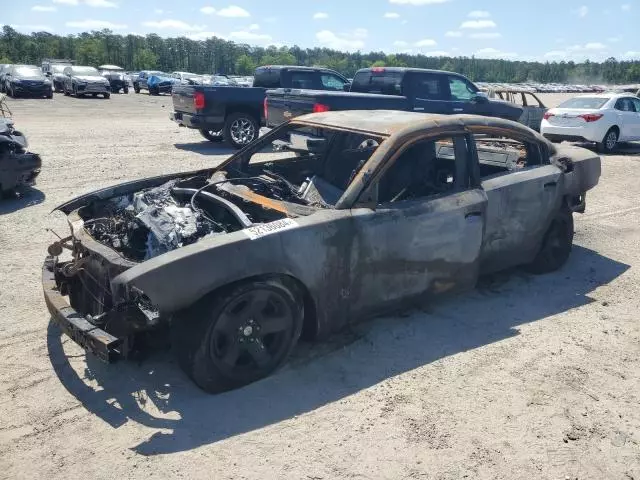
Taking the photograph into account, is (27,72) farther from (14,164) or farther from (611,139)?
(611,139)

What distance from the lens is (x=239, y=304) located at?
3.34 metres

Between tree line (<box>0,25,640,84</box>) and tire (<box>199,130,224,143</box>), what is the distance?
162 feet

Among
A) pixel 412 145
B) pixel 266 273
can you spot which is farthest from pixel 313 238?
pixel 412 145

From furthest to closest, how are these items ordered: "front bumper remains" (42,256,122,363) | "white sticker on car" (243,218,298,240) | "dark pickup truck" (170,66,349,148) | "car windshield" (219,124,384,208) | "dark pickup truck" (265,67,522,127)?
"dark pickup truck" (170,66,349,148) → "dark pickup truck" (265,67,522,127) → "car windshield" (219,124,384,208) → "white sticker on car" (243,218,298,240) → "front bumper remains" (42,256,122,363)

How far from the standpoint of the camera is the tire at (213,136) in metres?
13.3

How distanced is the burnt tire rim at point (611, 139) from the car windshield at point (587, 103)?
724mm

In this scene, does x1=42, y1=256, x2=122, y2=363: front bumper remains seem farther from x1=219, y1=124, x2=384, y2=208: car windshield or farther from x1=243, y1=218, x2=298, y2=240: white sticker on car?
x1=219, y1=124, x2=384, y2=208: car windshield

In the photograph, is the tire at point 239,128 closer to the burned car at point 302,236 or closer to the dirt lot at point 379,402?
the burned car at point 302,236

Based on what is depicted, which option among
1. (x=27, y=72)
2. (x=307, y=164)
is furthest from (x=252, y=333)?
(x=27, y=72)

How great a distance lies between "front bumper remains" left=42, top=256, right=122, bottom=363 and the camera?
117 inches

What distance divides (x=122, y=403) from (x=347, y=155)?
2.74m

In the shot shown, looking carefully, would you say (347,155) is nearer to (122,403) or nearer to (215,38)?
(122,403)

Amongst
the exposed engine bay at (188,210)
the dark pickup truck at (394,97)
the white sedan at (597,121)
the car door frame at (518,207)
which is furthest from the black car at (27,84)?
the car door frame at (518,207)

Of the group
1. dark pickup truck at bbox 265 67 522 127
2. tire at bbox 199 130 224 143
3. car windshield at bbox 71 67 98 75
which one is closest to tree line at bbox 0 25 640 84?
car windshield at bbox 71 67 98 75
